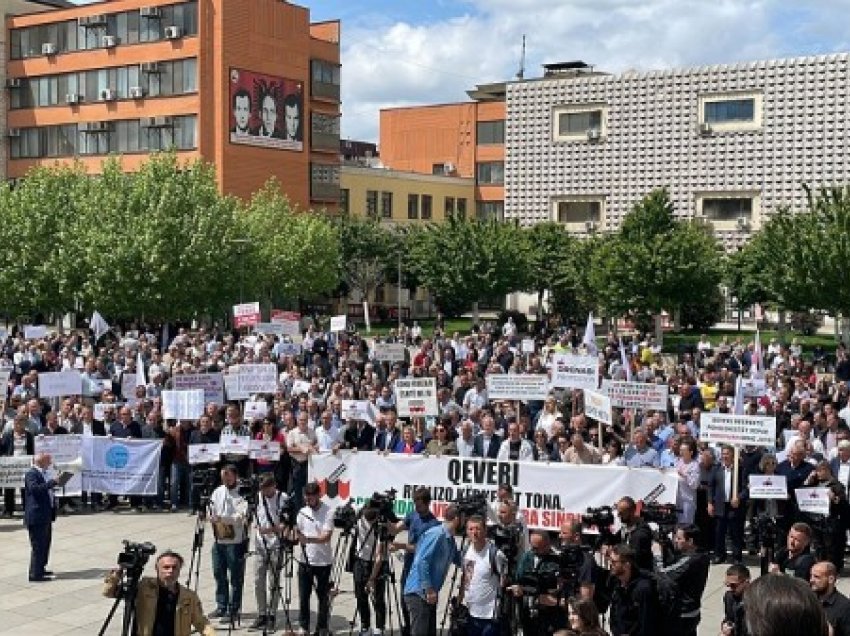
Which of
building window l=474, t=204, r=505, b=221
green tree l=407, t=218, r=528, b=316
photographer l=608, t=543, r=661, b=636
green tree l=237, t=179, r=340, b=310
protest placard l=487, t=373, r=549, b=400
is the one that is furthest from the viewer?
building window l=474, t=204, r=505, b=221

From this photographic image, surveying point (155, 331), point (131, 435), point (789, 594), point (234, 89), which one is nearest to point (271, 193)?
point (234, 89)

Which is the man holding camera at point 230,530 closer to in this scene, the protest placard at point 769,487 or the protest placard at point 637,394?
the protest placard at point 769,487

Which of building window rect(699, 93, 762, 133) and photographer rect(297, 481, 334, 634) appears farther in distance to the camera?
building window rect(699, 93, 762, 133)

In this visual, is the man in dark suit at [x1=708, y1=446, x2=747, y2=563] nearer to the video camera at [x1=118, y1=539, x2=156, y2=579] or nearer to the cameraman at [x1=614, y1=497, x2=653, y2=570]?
the cameraman at [x1=614, y1=497, x2=653, y2=570]

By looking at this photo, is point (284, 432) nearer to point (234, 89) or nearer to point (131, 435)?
point (131, 435)

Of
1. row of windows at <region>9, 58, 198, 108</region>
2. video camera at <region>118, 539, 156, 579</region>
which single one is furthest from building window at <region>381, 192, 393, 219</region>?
video camera at <region>118, 539, 156, 579</region>

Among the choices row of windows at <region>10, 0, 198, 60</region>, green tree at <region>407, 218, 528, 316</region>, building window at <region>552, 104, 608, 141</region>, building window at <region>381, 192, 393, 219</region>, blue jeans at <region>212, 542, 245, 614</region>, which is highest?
row of windows at <region>10, 0, 198, 60</region>

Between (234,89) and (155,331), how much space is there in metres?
23.8

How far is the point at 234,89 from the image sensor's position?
6438 cm

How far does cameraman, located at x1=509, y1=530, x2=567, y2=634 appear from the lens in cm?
1020

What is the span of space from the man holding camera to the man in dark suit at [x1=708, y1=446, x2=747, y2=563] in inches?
256

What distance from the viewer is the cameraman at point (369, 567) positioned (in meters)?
11.7

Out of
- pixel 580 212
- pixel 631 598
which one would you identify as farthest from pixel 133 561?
pixel 580 212

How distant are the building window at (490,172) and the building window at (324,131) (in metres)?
16.7
